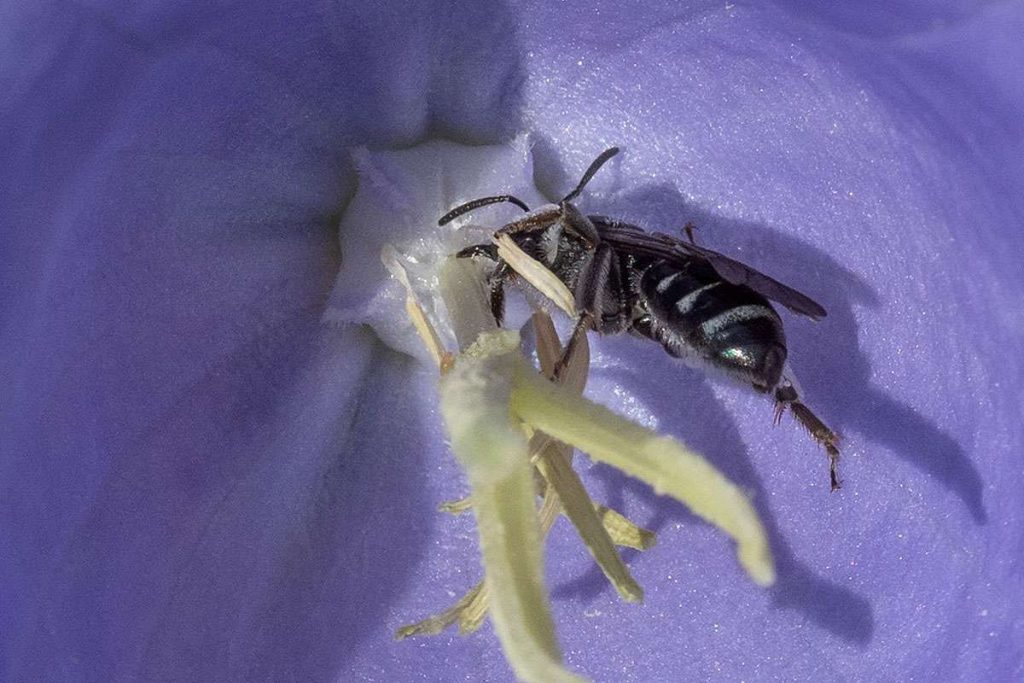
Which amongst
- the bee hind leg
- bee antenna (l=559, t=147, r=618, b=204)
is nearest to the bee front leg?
bee antenna (l=559, t=147, r=618, b=204)

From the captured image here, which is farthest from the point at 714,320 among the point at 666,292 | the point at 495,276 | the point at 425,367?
the point at 425,367

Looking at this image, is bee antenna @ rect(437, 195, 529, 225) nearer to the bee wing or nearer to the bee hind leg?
the bee wing

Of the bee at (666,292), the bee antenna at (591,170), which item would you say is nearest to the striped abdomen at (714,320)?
the bee at (666,292)

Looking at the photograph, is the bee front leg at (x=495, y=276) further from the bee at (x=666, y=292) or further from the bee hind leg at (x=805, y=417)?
the bee hind leg at (x=805, y=417)

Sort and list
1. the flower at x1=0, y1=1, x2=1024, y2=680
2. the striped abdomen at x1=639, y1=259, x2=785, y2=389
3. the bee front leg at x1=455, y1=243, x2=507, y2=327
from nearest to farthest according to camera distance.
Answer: the flower at x1=0, y1=1, x2=1024, y2=680, the striped abdomen at x1=639, y1=259, x2=785, y2=389, the bee front leg at x1=455, y1=243, x2=507, y2=327

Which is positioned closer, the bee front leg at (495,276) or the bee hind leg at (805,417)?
the bee hind leg at (805,417)

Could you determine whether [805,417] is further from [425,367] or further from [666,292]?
[425,367]
